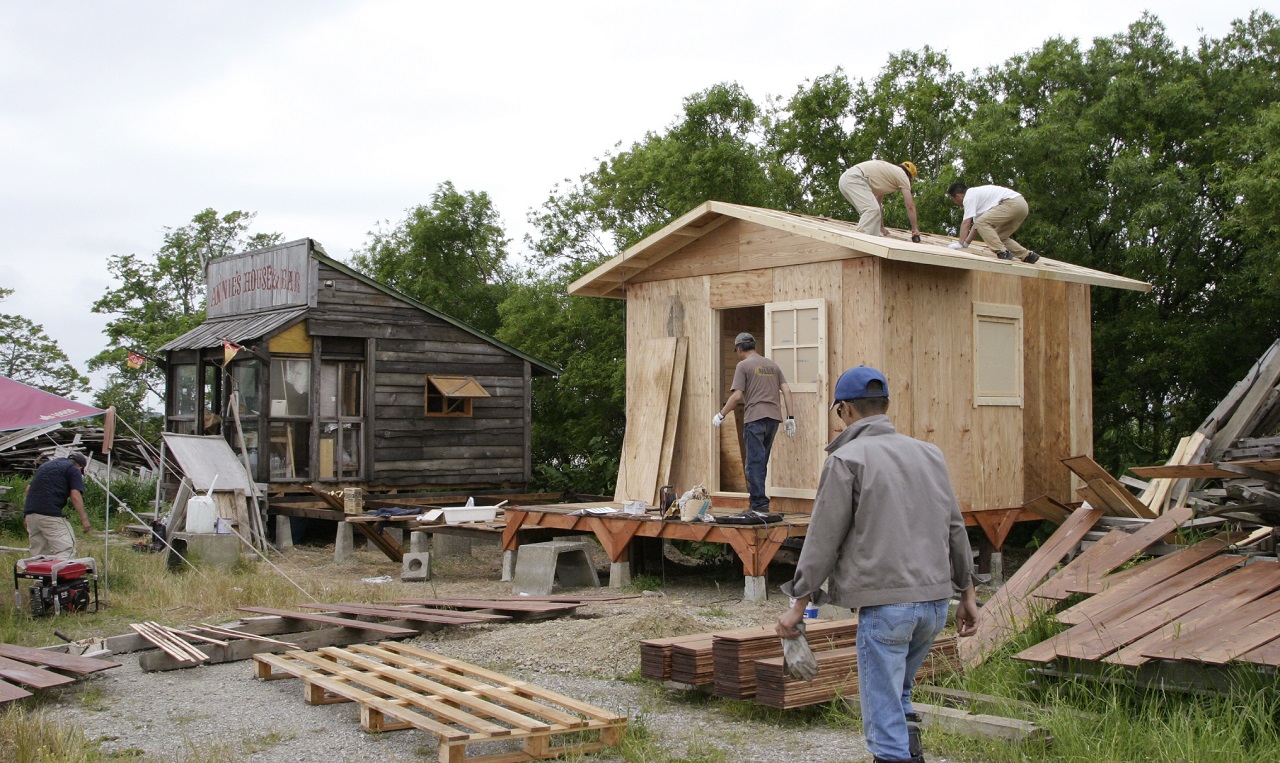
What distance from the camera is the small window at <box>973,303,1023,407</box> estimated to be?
491 inches

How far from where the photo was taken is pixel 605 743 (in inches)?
246

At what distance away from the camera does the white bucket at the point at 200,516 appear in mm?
14375

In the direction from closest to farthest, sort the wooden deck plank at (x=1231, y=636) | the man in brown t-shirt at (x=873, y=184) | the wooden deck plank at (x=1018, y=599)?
the wooden deck plank at (x=1231, y=636)
the wooden deck plank at (x=1018, y=599)
the man in brown t-shirt at (x=873, y=184)

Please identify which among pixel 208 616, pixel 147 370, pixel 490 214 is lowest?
pixel 208 616

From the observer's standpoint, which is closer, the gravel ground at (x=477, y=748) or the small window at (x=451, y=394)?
the gravel ground at (x=477, y=748)

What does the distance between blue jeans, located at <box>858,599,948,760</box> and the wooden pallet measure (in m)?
2.04

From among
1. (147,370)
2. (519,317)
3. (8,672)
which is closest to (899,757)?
(8,672)

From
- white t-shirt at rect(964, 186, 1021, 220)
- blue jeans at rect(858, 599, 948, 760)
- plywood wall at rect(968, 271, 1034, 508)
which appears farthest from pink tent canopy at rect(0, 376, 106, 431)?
blue jeans at rect(858, 599, 948, 760)

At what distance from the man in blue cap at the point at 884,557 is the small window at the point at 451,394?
14284 millimetres

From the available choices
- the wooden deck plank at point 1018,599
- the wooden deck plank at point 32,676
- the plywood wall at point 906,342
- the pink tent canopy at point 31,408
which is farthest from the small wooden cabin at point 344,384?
the wooden deck plank at point 1018,599

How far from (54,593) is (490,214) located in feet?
58.9

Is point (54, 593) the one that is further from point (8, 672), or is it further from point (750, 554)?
point (750, 554)

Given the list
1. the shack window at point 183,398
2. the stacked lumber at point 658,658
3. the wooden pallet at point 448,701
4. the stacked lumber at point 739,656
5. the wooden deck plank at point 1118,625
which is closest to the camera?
the wooden pallet at point 448,701

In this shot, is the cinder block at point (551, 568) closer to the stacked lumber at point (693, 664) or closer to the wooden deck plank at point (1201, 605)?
the stacked lumber at point (693, 664)
